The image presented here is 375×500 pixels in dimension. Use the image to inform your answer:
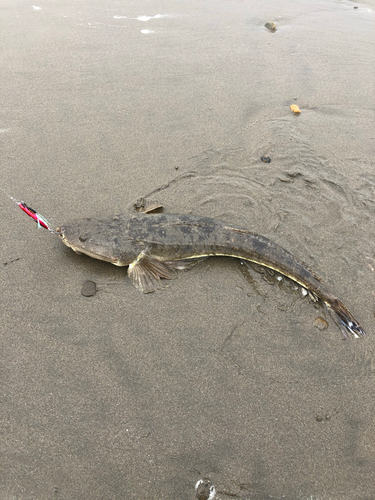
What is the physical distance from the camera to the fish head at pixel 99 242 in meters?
3.70

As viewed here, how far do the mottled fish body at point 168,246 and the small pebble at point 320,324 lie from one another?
176 mm

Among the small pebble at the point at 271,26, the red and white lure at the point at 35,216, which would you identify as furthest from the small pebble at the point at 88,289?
the small pebble at the point at 271,26

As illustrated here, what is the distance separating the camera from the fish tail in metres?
3.45

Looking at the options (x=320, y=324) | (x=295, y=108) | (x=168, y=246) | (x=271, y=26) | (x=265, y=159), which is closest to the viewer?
(x=320, y=324)

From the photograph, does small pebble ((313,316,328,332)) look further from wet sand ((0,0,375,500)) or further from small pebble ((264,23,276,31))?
small pebble ((264,23,276,31))

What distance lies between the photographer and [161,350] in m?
3.22

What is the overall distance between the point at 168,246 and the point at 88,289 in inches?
39.1

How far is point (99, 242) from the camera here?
3.71 meters

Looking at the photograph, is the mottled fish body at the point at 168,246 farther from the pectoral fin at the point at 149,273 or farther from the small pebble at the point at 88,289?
the small pebble at the point at 88,289

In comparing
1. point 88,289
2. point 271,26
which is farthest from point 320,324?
point 271,26

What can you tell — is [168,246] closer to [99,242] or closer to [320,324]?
[99,242]

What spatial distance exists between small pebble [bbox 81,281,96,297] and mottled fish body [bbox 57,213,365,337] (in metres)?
0.32

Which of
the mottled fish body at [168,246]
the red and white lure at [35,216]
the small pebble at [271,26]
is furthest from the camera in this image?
the small pebble at [271,26]

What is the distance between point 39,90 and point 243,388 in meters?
5.83
